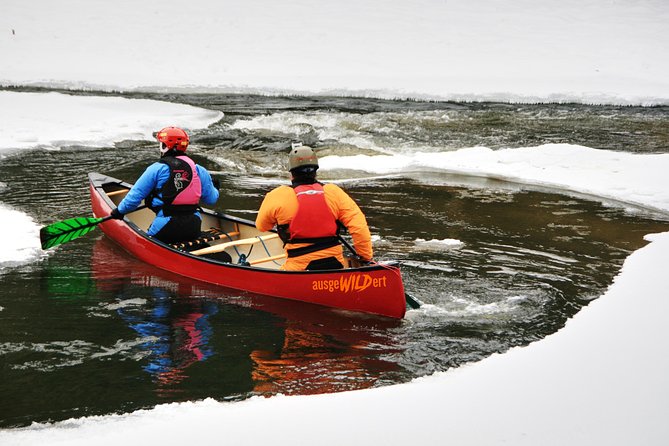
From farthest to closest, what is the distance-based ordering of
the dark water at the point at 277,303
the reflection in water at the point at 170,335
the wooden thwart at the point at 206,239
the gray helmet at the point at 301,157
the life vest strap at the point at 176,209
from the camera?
the wooden thwart at the point at 206,239
the life vest strap at the point at 176,209
the gray helmet at the point at 301,157
the reflection in water at the point at 170,335
the dark water at the point at 277,303

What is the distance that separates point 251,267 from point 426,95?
1452cm

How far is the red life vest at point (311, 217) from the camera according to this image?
655 centimetres

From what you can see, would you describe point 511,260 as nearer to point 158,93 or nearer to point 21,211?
point 21,211

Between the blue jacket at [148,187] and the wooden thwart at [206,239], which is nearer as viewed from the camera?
the blue jacket at [148,187]

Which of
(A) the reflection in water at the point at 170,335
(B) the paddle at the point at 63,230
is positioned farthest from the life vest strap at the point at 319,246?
Answer: (B) the paddle at the point at 63,230

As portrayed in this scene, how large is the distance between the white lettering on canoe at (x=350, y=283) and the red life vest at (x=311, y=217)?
1.32ft

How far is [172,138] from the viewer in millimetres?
7758

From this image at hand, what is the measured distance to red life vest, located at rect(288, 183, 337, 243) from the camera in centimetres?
655

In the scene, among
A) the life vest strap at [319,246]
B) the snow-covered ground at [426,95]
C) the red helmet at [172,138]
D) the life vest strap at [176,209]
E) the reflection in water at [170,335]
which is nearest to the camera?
the snow-covered ground at [426,95]

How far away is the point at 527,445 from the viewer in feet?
13.6

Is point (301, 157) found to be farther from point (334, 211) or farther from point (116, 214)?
point (116, 214)

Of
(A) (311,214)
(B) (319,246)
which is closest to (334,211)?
(A) (311,214)

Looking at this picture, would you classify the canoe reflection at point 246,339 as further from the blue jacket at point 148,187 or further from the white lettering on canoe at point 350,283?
the blue jacket at point 148,187

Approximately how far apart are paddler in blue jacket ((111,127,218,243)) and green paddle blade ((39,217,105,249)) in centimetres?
Answer: 46
